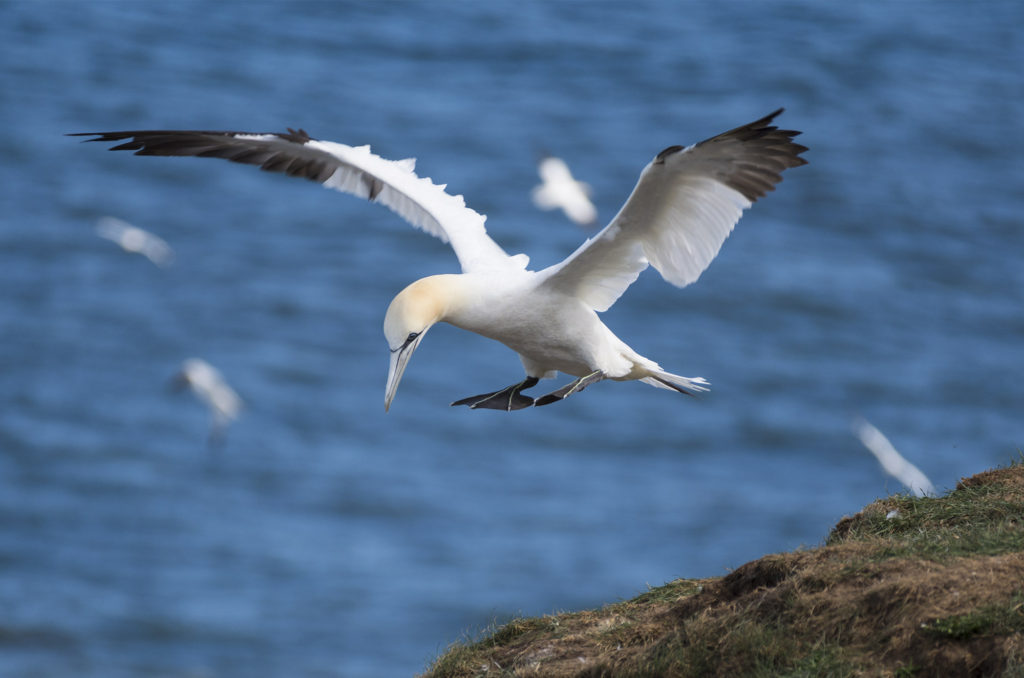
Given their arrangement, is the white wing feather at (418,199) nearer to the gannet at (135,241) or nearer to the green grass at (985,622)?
the green grass at (985,622)

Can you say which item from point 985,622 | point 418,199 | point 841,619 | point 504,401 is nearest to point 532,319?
point 504,401

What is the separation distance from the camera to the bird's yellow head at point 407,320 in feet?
20.3

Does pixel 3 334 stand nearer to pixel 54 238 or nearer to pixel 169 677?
pixel 54 238

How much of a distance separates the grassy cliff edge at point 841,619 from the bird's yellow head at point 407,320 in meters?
1.28

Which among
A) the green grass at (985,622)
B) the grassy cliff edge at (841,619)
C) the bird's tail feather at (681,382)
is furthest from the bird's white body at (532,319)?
the green grass at (985,622)

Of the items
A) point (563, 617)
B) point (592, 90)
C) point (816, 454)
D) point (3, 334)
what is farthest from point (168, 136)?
point (592, 90)

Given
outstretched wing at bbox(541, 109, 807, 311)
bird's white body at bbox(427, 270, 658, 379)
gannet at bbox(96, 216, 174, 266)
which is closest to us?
outstretched wing at bbox(541, 109, 807, 311)

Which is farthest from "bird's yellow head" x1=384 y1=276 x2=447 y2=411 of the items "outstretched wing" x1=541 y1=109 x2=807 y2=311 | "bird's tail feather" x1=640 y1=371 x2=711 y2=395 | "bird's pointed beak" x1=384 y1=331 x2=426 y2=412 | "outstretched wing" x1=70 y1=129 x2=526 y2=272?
"bird's tail feather" x1=640 y1=371 x2=711 y2=395

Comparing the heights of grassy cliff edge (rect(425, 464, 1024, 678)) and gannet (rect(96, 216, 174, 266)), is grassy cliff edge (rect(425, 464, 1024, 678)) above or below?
below

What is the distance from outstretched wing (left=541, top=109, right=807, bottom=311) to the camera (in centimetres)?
586

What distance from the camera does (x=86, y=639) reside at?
1723cm

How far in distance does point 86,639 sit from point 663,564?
7409 mm

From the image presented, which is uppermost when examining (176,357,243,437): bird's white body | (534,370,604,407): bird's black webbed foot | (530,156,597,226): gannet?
(176,357,243,437): bird's white body

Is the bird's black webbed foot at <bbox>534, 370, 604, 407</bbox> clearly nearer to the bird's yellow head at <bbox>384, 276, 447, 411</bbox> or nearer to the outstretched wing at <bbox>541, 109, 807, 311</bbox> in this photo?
the outstretched wing at <bbox>541, 109, 807, 311</bbox>
